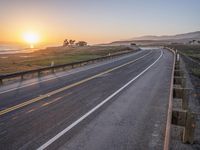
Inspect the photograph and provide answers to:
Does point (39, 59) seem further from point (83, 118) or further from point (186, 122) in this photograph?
point (186, 122)

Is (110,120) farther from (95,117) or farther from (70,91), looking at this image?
(70,91)

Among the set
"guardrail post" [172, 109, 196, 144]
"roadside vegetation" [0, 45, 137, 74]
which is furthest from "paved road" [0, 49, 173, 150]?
"roadside vegetation" [0, 45, 137, 74]

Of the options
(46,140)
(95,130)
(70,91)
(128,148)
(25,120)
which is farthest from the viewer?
(70,91)

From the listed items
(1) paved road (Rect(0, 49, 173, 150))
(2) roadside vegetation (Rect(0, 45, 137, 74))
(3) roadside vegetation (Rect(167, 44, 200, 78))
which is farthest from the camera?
(2) roadside vegetation (Rect(0, 45, 137, 74))

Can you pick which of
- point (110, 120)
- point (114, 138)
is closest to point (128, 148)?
point (114, 138)

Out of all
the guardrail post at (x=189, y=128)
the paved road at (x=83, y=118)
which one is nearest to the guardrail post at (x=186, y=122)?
the guardrail post at (x=189, y=128)

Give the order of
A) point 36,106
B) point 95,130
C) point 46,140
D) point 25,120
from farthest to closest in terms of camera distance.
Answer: point 36,106 < point 25,120 < point 95,130 < point 46,140

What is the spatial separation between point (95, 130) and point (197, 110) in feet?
16.4

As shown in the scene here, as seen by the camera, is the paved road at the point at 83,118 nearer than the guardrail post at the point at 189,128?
No

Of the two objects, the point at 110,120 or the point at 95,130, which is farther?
the point at 110,120

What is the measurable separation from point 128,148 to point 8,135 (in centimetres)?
337

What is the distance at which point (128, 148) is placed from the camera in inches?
224

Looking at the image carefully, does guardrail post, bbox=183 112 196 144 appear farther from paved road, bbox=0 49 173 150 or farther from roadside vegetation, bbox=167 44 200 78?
roadside vegetation, bbox=167 44 200 78

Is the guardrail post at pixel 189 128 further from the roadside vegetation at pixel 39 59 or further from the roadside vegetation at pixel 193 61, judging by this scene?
the roadside vegetation at pixel 39 59
